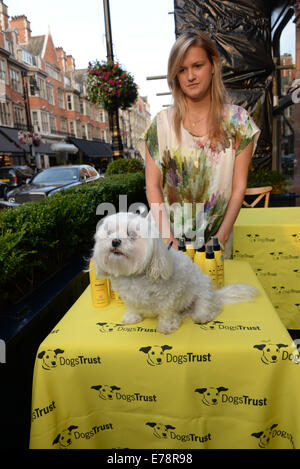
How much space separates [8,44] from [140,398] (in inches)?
1710

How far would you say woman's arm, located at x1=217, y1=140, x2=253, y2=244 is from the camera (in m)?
2.46

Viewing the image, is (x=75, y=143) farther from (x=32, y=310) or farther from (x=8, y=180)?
(x=32, y=310)

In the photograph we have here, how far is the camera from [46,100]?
42.1 metres

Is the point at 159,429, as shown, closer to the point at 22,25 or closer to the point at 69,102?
the point at 22,25

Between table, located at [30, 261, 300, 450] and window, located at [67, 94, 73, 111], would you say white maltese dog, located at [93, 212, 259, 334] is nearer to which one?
table, located at [30, 261, 300, 450]

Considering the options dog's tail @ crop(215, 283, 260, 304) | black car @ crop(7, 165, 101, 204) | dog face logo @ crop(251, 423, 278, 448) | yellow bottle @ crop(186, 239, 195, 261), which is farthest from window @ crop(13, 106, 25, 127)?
dog face logo @ crop(251, 423, 278, 448)

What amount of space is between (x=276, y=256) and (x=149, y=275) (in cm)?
233

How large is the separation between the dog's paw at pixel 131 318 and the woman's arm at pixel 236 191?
1.01 meters

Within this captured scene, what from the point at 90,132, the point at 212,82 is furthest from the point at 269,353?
the point at 90,132

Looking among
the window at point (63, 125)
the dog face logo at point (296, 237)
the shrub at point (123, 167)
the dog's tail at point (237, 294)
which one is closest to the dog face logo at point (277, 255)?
the dog face logo at point (296, 237)

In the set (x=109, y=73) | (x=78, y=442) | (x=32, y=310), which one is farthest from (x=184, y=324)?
(x=109, y=73)

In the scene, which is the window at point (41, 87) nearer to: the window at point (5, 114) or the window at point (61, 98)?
the window at point (61, 98)

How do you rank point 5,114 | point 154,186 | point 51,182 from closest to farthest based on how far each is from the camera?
point 154,186
point 51,182
point 5,114

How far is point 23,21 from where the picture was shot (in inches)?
1625
